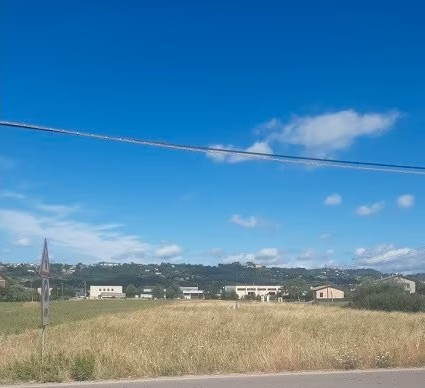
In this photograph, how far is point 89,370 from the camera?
9.15 meters

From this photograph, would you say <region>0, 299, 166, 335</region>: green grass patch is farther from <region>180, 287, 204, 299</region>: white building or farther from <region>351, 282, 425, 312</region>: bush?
<region>180, 287, 204, 299</region>: white building

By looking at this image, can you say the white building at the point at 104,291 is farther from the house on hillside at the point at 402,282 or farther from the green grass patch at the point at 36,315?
the green grass patch at the point at 36,315

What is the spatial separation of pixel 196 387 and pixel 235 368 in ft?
5.48

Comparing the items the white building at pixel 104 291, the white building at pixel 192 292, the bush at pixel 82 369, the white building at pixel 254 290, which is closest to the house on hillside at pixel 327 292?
the white building at pixel 254 290

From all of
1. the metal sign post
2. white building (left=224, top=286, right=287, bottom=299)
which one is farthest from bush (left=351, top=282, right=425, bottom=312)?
white building (left=224, top=286, right=287, bottom=299)

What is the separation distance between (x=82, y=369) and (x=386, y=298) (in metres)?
60.2

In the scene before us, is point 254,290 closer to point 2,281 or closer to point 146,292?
point 146,292

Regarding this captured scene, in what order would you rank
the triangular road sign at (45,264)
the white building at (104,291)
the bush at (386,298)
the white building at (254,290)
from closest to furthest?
the triangular road sign at (45,264) < the bush at (386,298) < the white building at (254,290) < the white building at (104,291)

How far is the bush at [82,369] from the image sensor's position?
9.06 metres

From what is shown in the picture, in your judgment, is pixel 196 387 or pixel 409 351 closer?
pixel 196 387

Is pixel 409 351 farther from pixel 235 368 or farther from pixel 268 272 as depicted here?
pixel 268 272

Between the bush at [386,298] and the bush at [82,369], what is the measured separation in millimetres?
56604

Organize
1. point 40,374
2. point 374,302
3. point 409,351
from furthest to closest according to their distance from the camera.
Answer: point 374,302 < point 409,351 < point 40,374

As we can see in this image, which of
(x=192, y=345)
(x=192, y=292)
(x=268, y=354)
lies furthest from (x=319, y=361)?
(x=192, y=292)
